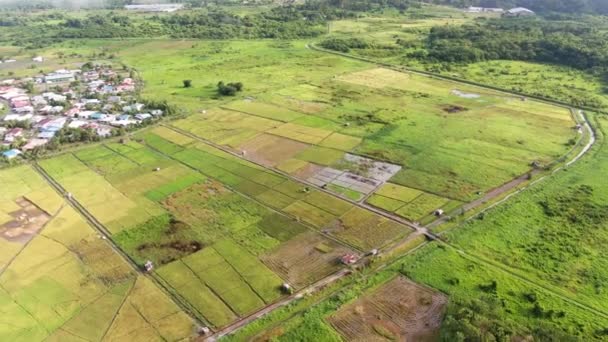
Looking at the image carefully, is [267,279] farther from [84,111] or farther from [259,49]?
[259,49]

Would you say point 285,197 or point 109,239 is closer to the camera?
point 109,239

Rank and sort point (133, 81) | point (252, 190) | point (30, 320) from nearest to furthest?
point (30, 320) → point (252, 190) → point (133, 81)

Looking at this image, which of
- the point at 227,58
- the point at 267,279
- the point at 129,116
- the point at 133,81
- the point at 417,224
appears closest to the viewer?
the point at 267,279

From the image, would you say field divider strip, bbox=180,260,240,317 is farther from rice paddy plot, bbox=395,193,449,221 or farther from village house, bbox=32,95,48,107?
village house, bbox=32,95,48,107

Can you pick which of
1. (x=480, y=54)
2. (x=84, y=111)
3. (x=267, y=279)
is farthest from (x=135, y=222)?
(x=480, y=54)

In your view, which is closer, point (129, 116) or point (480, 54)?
point (129, 116)

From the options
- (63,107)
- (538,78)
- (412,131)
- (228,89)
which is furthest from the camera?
(538,78)

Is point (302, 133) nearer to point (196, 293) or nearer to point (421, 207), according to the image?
point (421, 207)

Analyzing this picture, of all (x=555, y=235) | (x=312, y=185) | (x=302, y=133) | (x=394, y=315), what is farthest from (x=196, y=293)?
(x=302, y=133)
